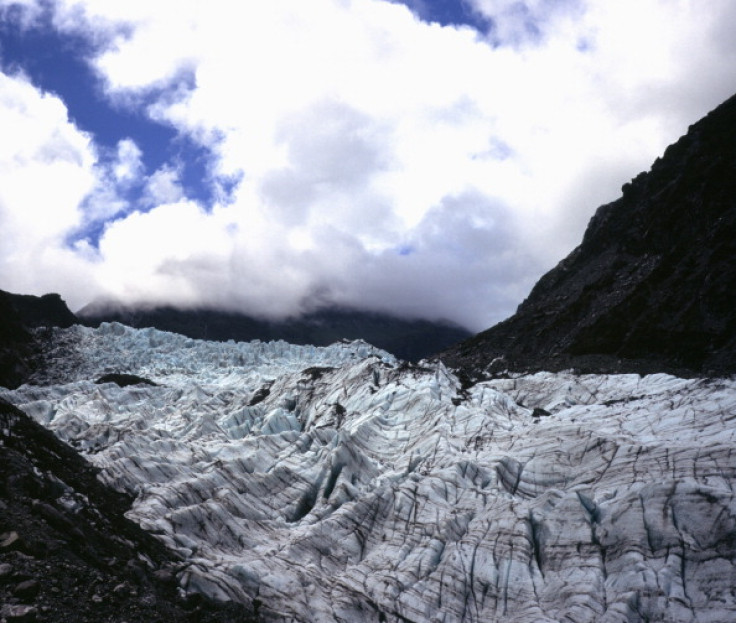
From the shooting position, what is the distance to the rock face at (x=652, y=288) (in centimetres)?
6188

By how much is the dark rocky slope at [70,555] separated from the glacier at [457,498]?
2.18 m

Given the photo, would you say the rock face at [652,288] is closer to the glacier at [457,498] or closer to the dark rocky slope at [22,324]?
the glacier at [457,498]

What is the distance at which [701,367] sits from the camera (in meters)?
55.3

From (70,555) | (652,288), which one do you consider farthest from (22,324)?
(652,288)

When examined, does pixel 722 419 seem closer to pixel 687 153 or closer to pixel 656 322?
pixel 656 322

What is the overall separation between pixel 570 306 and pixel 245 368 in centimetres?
5711

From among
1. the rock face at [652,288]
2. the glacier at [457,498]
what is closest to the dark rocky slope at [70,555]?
the glacier at [457,498]

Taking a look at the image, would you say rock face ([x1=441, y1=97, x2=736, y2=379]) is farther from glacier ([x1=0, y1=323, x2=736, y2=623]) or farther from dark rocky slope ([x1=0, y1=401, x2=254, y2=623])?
dark rocky slope ([x1=0, y1=401, x2=254, y2=623])

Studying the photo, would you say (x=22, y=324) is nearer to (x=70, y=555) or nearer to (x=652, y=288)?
(x=70, y=555)

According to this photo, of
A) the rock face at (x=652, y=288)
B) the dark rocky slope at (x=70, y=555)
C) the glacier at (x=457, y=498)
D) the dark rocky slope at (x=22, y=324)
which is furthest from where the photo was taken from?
the dark rocky slope at (x=22, y=324)

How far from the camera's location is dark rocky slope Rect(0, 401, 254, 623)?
72.6 ft

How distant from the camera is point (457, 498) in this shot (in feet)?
131

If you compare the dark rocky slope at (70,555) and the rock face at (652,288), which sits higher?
the rock face at (652,288)

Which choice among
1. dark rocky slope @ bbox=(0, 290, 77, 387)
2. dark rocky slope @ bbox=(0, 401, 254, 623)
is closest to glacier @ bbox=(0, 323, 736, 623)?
dark rocky slope @ bbox=(0, 401, 254, 623)
